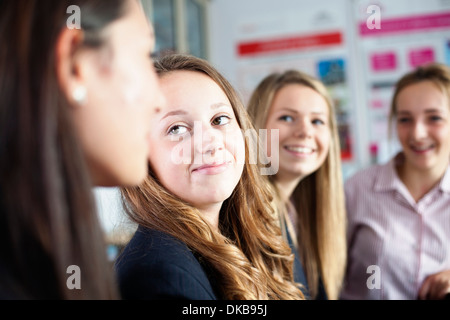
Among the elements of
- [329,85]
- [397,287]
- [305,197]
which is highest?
[329,85]

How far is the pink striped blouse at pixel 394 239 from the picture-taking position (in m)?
1.62

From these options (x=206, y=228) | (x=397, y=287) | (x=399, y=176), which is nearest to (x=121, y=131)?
(x=206, y=228)

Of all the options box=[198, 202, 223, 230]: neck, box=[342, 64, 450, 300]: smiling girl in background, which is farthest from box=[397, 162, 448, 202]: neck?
box=[198, 202, 223, 230]: neck

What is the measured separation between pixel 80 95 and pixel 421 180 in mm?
1595

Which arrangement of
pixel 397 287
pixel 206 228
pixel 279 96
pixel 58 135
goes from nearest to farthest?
pixel 58 135 < pixel 206 228 < pixel 279 96 < pixel 397 287

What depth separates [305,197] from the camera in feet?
5.30

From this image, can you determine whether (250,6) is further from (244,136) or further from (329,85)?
(244,136)

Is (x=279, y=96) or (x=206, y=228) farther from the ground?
(x=279, y=96)

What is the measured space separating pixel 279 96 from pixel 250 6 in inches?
91.3

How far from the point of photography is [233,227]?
1.03m

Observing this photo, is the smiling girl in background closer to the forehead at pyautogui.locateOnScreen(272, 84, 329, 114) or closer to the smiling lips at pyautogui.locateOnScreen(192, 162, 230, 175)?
the forehead at pyautogui.locateOnScreen(272, 84, 329, 114)

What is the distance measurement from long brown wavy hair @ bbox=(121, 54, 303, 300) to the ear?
1.16 ft

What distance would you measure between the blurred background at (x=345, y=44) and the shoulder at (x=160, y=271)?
2.57 metres

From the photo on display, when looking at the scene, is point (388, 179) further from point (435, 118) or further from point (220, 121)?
point (220, 121)
